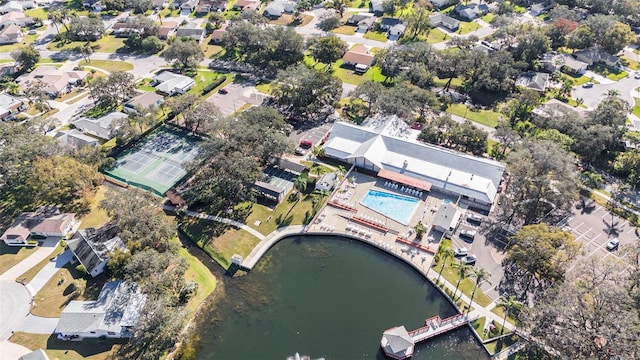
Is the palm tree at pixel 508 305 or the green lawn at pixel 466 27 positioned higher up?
the green lawn at pixel 466 27

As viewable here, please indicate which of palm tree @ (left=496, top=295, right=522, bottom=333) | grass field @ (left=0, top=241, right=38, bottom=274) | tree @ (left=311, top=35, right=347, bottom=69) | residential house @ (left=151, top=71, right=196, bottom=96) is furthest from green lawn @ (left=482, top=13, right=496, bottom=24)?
grass field @ (left=0, top=241, right=38, bottom=274)

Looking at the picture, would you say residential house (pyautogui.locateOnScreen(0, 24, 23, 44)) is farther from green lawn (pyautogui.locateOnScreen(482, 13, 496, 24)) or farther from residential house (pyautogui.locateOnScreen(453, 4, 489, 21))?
green lawn (pyautogui.locateOnScreen(482, 13, 496, 24))

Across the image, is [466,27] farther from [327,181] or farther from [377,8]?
[327,181]

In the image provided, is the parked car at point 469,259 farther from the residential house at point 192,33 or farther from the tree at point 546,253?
the residential house at point 192,33

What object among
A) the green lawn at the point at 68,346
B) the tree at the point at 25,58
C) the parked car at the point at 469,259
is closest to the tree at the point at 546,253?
the parked car at the point at 469,259

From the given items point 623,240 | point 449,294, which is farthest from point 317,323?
point 623,240

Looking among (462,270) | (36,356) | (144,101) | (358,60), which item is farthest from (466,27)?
(36,356)
